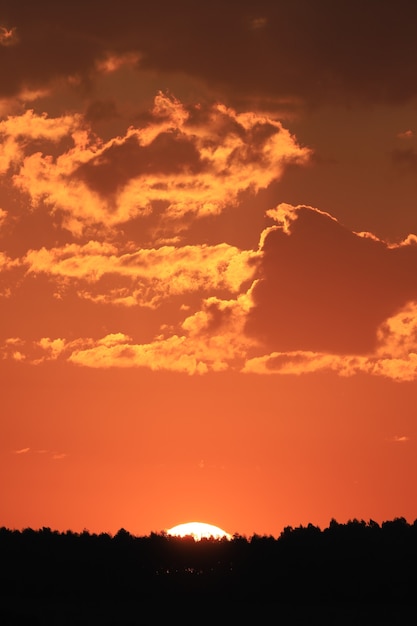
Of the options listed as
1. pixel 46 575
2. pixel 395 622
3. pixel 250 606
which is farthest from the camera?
pixel 46 575

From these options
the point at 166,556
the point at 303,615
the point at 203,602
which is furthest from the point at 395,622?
the point at 166,556

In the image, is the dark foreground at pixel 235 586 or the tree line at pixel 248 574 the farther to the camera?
the tree line at pixel 248 574

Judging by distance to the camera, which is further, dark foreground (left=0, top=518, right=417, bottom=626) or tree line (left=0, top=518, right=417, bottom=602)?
tree line (left=0, top=518, right=417, bottom=602)

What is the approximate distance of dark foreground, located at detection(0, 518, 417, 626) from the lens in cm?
17612

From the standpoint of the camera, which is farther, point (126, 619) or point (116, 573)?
point (116, 573)

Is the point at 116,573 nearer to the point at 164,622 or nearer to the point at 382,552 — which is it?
the point at 164,622

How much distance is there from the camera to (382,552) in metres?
194

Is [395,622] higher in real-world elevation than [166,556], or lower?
lower

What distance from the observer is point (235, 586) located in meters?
191

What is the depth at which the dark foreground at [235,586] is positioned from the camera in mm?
176125

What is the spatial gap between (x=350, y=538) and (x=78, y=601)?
4305cm

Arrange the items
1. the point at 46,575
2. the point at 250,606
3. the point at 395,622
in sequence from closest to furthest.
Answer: the point at 395,622
the point at 250,606
the point at 46,575

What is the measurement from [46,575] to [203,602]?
84.3 ft

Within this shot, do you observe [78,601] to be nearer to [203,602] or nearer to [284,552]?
[203,602]
